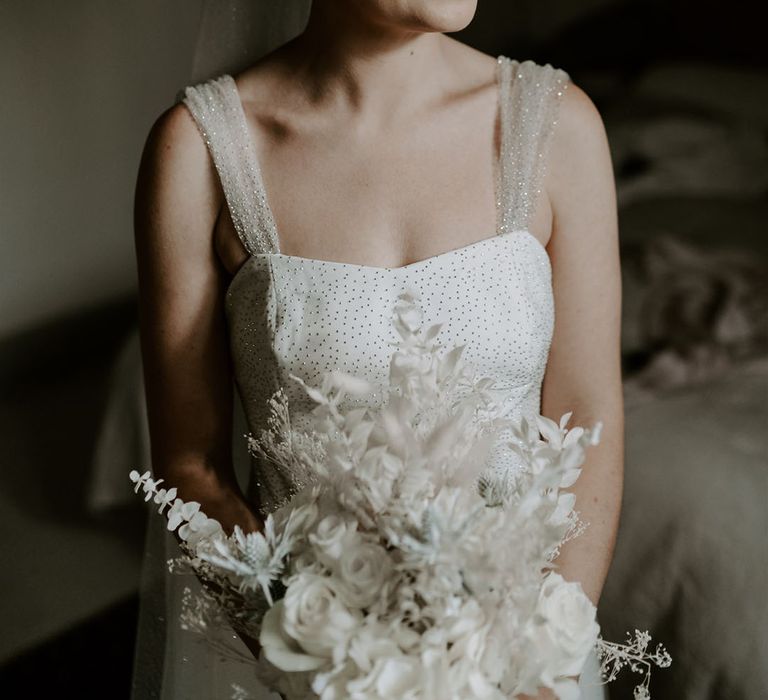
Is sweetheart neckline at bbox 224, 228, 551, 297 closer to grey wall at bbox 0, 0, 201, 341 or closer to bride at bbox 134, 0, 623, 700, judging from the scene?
bride at bbox 134, 0, 623, 700

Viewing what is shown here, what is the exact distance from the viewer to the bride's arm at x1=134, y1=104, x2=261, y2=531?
1.19 m

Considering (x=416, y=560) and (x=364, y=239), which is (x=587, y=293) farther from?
(x=416, y=560)

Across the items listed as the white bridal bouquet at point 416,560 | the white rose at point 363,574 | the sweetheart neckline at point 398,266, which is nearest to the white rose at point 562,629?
the white bridal bouquet at point 416,560

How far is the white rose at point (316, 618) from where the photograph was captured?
2.38 feet

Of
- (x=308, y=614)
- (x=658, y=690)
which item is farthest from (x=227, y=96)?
(x=658, y=690)

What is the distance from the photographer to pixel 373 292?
1.14 metres

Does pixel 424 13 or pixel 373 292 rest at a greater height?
pixel 424 13

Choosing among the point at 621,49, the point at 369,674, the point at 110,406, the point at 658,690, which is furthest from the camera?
the point at 621,49

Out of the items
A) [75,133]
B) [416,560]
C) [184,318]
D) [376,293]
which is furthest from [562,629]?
[75,133]

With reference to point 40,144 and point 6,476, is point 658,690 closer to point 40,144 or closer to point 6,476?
point 6,476

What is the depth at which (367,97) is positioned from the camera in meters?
1.21

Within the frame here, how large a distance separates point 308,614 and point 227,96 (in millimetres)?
727

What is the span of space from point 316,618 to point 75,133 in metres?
1.29

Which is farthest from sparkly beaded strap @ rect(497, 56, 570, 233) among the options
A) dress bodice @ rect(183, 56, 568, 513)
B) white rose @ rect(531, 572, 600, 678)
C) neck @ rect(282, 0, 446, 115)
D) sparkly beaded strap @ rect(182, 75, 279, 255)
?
white rose @ rect(531, 572, 600, 678)
